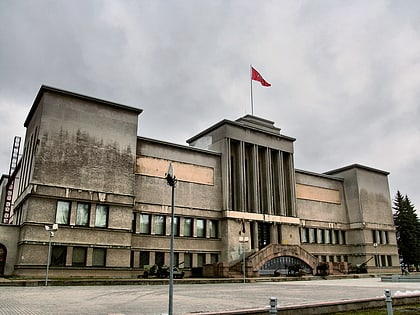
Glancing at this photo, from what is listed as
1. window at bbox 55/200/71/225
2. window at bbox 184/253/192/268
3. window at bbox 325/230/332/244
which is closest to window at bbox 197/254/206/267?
window at bbox 184/253/192/268

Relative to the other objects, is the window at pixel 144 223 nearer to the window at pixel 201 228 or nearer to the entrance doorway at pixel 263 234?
the window at pixel 201 228

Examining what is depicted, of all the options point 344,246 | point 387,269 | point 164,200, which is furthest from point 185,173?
point 387,269

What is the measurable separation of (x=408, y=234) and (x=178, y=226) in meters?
45.3

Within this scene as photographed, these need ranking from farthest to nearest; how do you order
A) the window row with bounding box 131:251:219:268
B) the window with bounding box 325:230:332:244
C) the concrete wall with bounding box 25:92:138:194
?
the window with bounding box 325:230:332:244, the window row with bounding box 131:251:219:268, the concrete wall with bounding box 25:92:138:194

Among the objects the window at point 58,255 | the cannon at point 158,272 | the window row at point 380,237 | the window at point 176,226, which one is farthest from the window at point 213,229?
the window row at point 380,237

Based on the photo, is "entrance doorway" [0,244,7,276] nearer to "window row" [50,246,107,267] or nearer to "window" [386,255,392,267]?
"window row" [50,246,107,267]

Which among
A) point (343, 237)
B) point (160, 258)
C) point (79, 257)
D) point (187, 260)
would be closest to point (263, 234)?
point (187, 260)

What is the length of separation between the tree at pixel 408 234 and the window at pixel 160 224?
45604mm

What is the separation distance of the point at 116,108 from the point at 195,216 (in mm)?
13835

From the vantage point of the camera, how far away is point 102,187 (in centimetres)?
3466

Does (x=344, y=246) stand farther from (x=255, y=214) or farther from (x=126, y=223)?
(x=126, y=223)

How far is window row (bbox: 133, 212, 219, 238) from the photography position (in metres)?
38.0

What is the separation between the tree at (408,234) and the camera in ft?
210

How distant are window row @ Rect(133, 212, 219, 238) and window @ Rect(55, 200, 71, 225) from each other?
21.6 feet
